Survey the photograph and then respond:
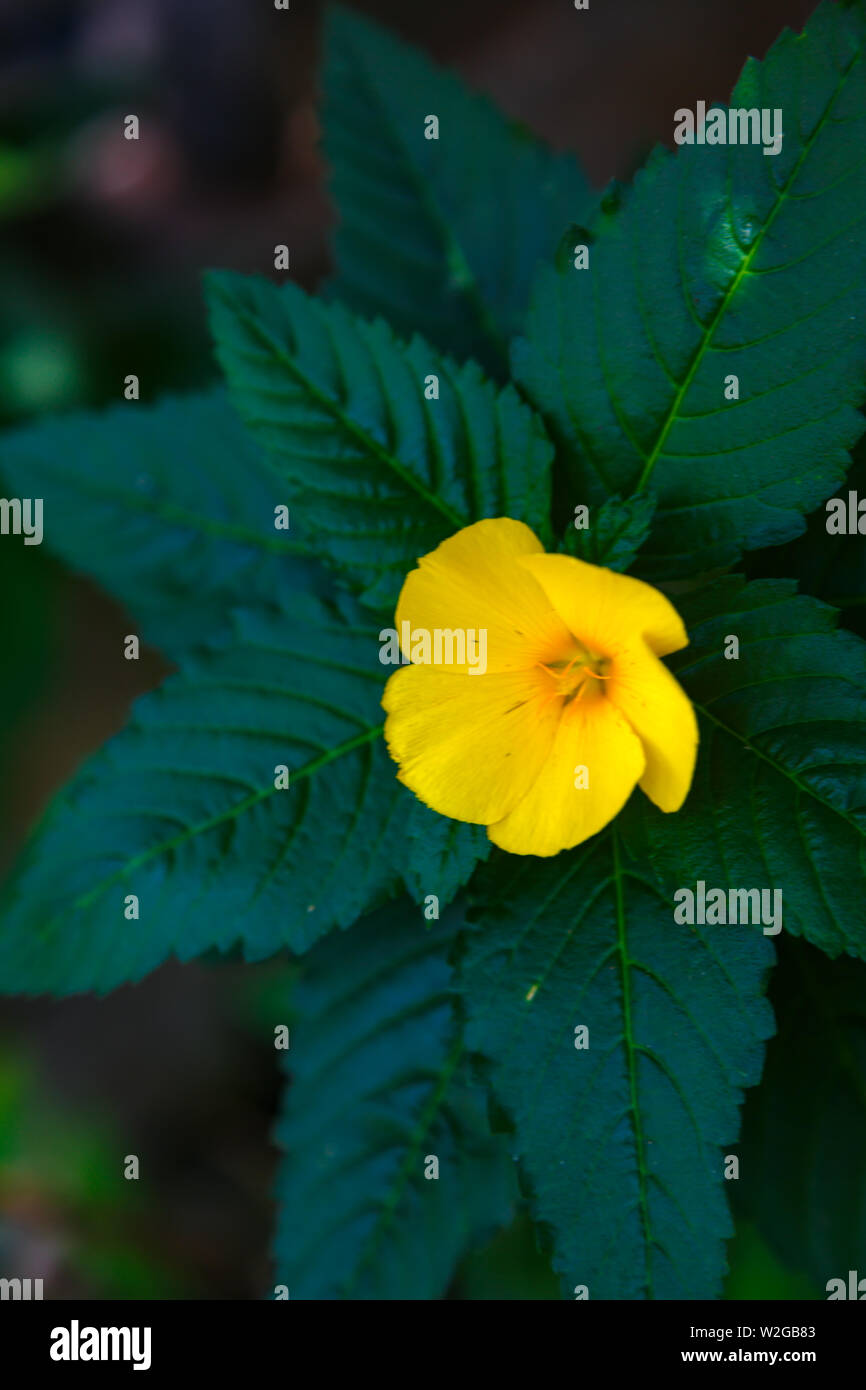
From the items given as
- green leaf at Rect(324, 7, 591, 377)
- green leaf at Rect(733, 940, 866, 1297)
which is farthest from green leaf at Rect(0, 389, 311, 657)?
green leaf at Rect(733, 940, 866, 1297)

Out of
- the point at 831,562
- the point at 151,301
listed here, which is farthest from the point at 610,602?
the point at 151,301

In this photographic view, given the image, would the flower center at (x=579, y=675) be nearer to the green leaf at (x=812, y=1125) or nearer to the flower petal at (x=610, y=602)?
the flower petal at (x=610, y=602)

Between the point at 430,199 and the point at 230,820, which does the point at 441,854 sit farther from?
the point at 430,199

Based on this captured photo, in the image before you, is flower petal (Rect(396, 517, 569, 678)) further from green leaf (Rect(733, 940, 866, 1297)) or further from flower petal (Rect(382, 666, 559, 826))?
green leaf (Rect(733, 940, 866, 1297))

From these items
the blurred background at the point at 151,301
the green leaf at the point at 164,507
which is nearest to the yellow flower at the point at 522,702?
the green leaf at the point at 164,507
